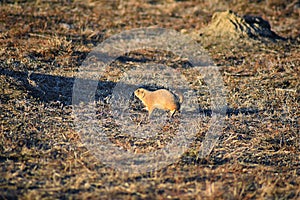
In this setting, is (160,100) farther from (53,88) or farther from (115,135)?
(53,88)

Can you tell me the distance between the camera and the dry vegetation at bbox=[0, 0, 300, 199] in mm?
5453

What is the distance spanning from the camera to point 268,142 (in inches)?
279

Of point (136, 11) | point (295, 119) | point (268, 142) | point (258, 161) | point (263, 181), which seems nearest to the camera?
point (263, 181)

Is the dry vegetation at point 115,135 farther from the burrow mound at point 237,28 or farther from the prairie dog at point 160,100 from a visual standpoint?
the prairie dog at point 160,100

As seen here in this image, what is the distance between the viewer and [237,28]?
12.2 metres

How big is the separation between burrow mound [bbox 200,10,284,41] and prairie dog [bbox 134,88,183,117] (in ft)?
16.4

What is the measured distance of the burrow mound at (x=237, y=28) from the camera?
1214cm

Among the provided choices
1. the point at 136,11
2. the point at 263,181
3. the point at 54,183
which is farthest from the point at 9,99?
the point at 136,11

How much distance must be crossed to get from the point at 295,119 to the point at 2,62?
5095mm

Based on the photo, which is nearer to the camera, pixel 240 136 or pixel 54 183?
pixel 54 183

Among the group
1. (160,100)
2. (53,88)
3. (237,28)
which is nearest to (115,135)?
(160,100)

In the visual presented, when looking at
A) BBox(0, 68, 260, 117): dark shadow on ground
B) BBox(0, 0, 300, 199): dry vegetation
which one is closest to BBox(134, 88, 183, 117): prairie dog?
BBox(0, 0, 300, 199): dry vegetation

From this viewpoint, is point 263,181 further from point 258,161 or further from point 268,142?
point 268,142

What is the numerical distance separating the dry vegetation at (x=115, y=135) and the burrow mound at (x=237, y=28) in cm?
27
